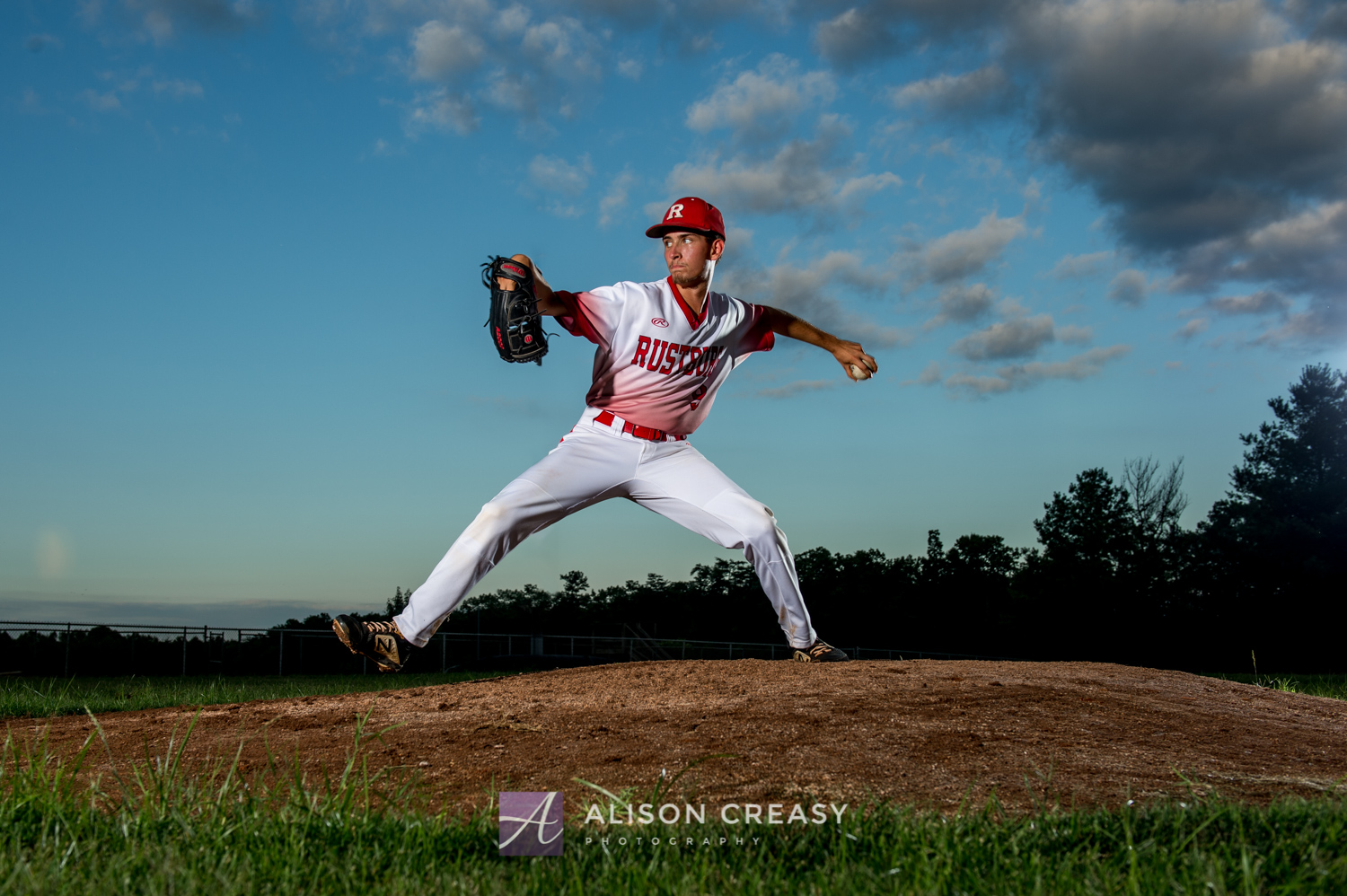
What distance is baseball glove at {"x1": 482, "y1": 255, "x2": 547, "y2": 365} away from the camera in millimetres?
5414

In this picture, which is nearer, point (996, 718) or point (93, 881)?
point (93, 881)

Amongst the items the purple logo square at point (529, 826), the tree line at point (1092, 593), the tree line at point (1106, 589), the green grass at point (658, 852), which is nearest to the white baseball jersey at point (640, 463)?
the green grass at point (658, 852)

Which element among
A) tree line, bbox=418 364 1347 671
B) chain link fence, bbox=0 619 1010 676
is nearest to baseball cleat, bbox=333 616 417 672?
chain link fence, bbox=0 619 1010 676

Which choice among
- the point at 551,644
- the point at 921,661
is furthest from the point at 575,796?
the point at 551,644

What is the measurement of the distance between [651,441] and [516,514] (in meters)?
1.00

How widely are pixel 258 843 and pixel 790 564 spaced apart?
3.77m

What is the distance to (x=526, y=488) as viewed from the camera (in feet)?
17.9

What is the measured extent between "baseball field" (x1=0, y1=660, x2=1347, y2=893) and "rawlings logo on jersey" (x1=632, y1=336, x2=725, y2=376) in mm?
1925

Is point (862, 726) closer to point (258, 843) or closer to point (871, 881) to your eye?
point (871, 881)

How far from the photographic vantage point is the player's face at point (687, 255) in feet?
20.3

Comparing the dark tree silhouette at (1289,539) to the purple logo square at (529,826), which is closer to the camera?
the purple logo square at (529,826)

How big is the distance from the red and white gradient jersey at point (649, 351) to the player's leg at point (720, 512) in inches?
11.7

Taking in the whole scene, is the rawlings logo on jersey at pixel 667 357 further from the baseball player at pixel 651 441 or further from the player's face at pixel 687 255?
the player's face at pixel 687 255

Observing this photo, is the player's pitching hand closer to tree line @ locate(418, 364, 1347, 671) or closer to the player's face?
the player's face
